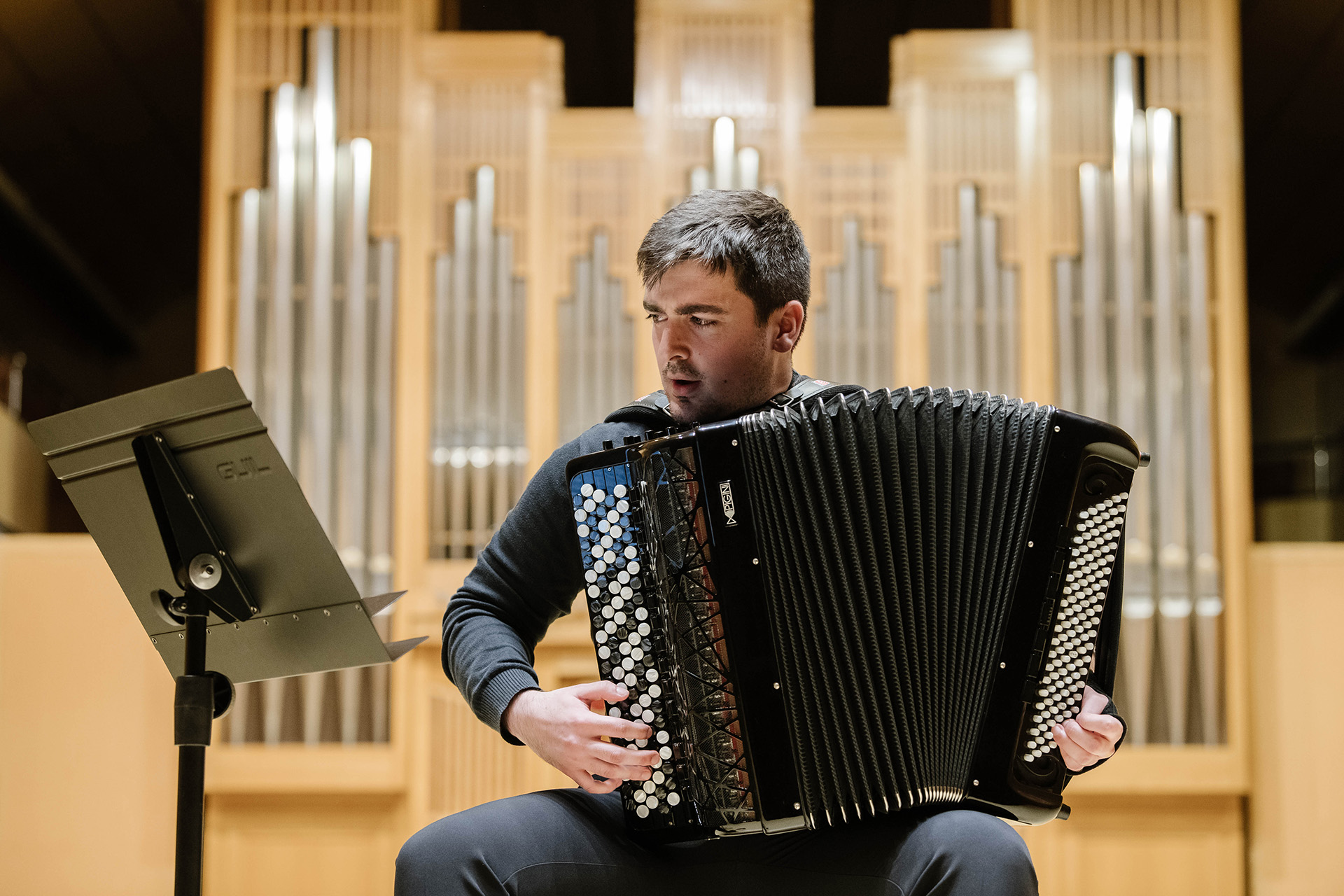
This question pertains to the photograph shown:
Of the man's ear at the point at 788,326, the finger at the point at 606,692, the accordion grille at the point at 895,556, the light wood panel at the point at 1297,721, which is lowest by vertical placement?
the light wood panel at the point at 1297,721

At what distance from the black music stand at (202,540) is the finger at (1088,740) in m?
0.82

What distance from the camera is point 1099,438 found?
4.82ft

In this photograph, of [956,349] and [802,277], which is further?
[956,349]

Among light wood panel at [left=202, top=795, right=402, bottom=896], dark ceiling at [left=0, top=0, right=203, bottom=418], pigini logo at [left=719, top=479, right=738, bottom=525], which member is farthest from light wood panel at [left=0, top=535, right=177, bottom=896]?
pigini logo at [left=719, top=479, right=738, bottom=525]

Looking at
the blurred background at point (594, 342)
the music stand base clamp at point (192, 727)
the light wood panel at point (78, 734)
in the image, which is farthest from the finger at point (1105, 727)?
A: the light wood panel at point (78, 734)

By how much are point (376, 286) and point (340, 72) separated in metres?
0.69

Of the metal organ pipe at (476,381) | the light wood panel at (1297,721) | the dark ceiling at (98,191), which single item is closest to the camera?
the light wood panel at (1297,721)

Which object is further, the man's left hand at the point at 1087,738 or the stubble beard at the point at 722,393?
the stubble beard at the point at 722,393

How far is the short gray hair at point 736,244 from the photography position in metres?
1.69

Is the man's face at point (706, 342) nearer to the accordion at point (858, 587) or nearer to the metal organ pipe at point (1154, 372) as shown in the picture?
the accordion at point (858, 587)

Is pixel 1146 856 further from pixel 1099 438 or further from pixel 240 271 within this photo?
pixel 240 271

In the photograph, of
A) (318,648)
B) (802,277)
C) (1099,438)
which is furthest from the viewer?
(802,277)

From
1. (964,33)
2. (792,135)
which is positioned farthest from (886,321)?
(964,33)

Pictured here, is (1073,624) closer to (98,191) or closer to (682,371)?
(682,371)
